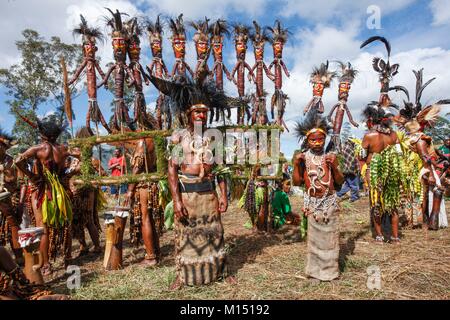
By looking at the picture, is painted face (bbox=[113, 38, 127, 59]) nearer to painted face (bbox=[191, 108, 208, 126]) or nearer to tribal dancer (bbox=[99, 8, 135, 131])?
tribal dancer (bbox=[99, 8, 135, 131])

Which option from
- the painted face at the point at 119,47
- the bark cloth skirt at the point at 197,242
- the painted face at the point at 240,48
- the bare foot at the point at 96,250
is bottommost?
the bare foot at the point at 96,250

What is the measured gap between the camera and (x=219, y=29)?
36.6 ft

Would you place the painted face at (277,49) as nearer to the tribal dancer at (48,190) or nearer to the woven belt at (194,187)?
the tribal dancer at (48,190)

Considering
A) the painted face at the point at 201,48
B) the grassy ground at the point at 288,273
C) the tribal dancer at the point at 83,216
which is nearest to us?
the grassy ground at the point at 288,273

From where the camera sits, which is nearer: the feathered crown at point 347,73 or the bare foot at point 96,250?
the bare foot at point 96,250

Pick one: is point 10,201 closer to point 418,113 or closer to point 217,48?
point 418,113

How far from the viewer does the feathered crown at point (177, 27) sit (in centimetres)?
1027

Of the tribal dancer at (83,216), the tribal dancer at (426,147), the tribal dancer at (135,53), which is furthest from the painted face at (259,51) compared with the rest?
the tribal dancer at (83,216)

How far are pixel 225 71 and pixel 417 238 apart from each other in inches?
327

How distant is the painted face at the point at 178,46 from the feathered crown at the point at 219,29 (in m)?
1.29

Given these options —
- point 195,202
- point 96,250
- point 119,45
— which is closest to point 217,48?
point 119,45

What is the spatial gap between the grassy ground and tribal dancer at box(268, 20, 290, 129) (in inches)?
251

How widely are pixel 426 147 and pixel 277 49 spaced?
698cm

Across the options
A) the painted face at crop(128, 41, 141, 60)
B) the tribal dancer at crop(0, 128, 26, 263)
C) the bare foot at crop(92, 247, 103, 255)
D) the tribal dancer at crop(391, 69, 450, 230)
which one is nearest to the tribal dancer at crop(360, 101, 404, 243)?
the tribal dancer at crop(391, 69, 450, 230)
